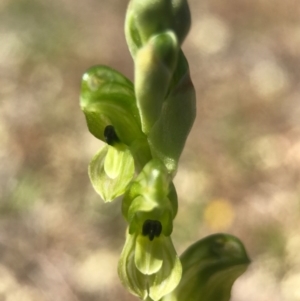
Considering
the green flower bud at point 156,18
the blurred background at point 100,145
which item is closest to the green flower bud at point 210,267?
the green flower bud at point 156,18

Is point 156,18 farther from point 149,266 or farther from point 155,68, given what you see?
point 149,266

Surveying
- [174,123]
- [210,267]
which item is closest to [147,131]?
[174,123]

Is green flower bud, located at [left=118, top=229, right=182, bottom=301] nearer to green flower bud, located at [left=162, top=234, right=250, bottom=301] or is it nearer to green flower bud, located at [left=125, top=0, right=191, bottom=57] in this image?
green flower bud, located at [left=162, top=234, right=250, bottom=301]

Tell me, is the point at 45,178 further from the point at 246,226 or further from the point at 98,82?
the point at 98,82

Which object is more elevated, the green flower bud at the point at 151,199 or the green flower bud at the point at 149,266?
A: the green flower bud at the point at 151,199

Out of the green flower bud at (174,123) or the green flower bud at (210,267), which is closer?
the green flower bud at (174,123)

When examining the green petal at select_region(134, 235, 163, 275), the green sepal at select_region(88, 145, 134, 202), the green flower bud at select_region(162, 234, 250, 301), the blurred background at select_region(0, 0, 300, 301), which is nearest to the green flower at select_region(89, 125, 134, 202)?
the green sepal at select_region(88, 145, 134, 202)

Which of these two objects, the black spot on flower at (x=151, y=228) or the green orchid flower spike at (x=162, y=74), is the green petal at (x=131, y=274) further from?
the green orchid flower spike at (x=162, y=74)
